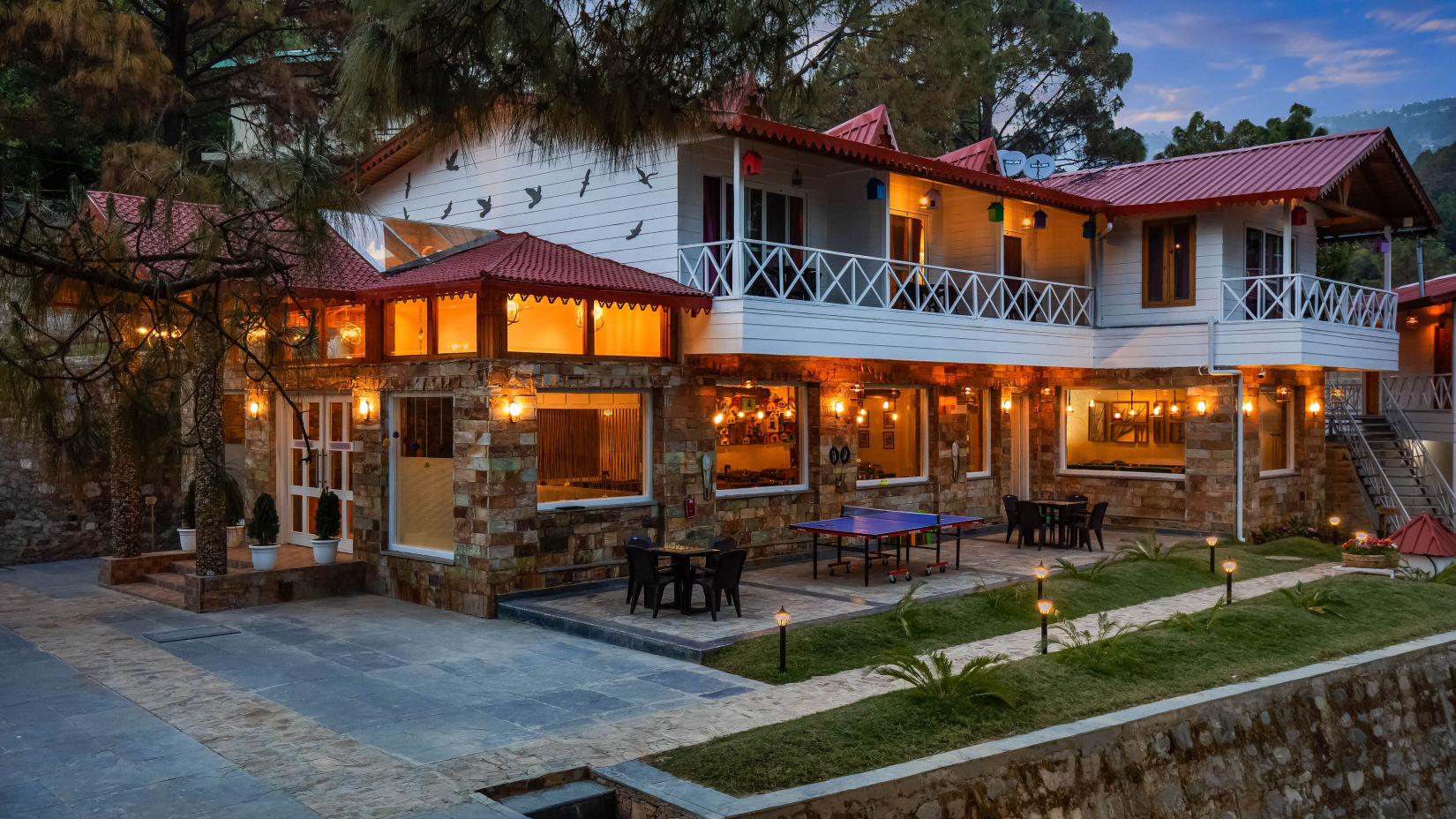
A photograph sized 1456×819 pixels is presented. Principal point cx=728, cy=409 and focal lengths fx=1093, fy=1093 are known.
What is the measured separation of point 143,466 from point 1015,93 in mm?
30697

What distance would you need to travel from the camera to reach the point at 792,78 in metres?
7.04

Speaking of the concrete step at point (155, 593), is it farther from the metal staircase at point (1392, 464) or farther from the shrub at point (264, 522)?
the metal staircase at point (1392, 464)

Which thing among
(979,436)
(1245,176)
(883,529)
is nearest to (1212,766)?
(883,529)

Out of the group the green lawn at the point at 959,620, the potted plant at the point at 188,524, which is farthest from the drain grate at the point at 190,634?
the green lawn at the point at 959,620

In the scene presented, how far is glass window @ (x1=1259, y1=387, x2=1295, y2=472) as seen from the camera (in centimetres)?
1850

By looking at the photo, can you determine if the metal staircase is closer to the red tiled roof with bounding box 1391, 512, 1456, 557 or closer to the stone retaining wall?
the red tiled roof with bounding box 1391, 512, 1456, 557

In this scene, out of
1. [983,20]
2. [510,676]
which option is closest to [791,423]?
[510,676]

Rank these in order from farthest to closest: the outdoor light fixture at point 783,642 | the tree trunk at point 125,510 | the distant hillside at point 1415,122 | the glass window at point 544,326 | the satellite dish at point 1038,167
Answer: the distant hillside at point 1415,122
the satellite dish at point 1038,167
the tree trunk at point 125,510
the glass window at point 544,326
the outdoor light fixture at point 783,642

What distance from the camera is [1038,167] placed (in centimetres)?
2028

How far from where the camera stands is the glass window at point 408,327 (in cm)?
1249

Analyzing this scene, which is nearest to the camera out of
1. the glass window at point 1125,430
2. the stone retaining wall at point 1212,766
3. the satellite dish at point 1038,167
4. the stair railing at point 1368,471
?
the stone retaining wall at point 1212,766

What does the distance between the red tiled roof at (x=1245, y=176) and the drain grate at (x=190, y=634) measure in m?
13.8

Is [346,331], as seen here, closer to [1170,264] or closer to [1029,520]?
[1029,520]

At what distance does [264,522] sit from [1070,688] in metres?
9.27
